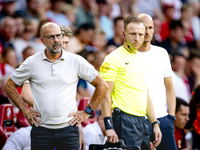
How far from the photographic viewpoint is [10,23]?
7730mm

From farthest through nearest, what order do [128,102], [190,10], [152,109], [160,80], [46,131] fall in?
[190,10]
[160,80]
[152,109]
[128,102]
[46,131]

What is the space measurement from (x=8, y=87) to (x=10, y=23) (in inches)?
165

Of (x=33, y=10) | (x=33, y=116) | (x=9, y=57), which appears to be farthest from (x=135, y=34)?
(x=33, y=10)

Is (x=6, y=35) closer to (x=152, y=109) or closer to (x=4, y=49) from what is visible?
(x=4, y=49)

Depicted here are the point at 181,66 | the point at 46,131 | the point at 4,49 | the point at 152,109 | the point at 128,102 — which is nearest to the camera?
the point at 46,131

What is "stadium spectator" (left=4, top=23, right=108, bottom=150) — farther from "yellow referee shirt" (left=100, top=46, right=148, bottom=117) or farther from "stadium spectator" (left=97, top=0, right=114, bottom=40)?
"stadium spectator" (left=97, top=0, right=114, bottom=40)

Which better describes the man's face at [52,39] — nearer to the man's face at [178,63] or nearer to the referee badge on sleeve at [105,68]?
the referee badge on sleeve at [105,68]

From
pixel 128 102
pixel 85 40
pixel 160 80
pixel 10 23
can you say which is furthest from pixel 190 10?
pixel 128 102

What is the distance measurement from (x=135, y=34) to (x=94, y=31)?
466 cm

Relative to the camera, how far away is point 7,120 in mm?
5266

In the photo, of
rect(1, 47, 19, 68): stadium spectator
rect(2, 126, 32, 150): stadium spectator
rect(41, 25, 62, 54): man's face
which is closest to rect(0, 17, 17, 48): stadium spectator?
rect(1, 47, 19, 68): stadium spectator

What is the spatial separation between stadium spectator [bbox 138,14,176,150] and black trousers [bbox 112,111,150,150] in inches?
22.3

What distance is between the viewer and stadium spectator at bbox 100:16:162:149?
395 cm

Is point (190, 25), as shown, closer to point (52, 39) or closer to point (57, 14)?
point (57, 14)
